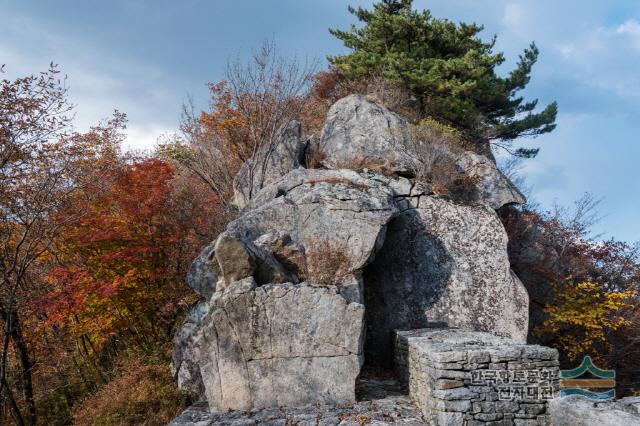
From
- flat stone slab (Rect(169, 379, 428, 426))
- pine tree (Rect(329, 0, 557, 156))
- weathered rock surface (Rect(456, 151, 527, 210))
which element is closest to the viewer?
flat stone slab (Rect(169, 379, 428, 426))

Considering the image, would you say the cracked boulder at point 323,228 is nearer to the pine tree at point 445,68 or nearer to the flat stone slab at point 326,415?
the flat stone slab at point 326,415

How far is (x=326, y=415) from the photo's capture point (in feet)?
24.9

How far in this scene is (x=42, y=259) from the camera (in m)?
13.1

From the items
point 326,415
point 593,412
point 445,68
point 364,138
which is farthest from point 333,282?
point 445,68

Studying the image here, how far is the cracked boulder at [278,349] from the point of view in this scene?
8.14 meters

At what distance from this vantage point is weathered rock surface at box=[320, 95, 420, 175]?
1442 cm

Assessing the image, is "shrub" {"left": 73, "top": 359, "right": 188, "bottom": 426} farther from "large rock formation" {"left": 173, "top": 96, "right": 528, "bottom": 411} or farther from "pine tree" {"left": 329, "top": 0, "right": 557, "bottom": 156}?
"pine tree" {"left": 329, "top": 0, "right": 557, "bottom": 156}

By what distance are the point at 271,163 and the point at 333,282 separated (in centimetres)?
701

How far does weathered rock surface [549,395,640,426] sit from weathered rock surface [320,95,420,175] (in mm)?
9213

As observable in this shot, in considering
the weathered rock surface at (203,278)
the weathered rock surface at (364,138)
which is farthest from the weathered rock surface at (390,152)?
the weathered rock surface at (203,278)

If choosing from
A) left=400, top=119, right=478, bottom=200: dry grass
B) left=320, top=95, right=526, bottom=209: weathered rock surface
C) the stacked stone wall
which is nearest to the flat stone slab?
the stacked stone wall

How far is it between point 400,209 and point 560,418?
748 centimetres

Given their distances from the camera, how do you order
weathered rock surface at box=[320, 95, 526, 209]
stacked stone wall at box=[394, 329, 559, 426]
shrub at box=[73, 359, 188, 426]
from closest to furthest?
stacked stone wall at box=[394, 329, 559, 426] < shrub at box=[73, 359, 188, 426] < weathered rock surface at box=[320, 95, 526, 209]

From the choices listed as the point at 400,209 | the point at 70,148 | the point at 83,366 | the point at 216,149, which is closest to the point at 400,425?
the point at 400,209
